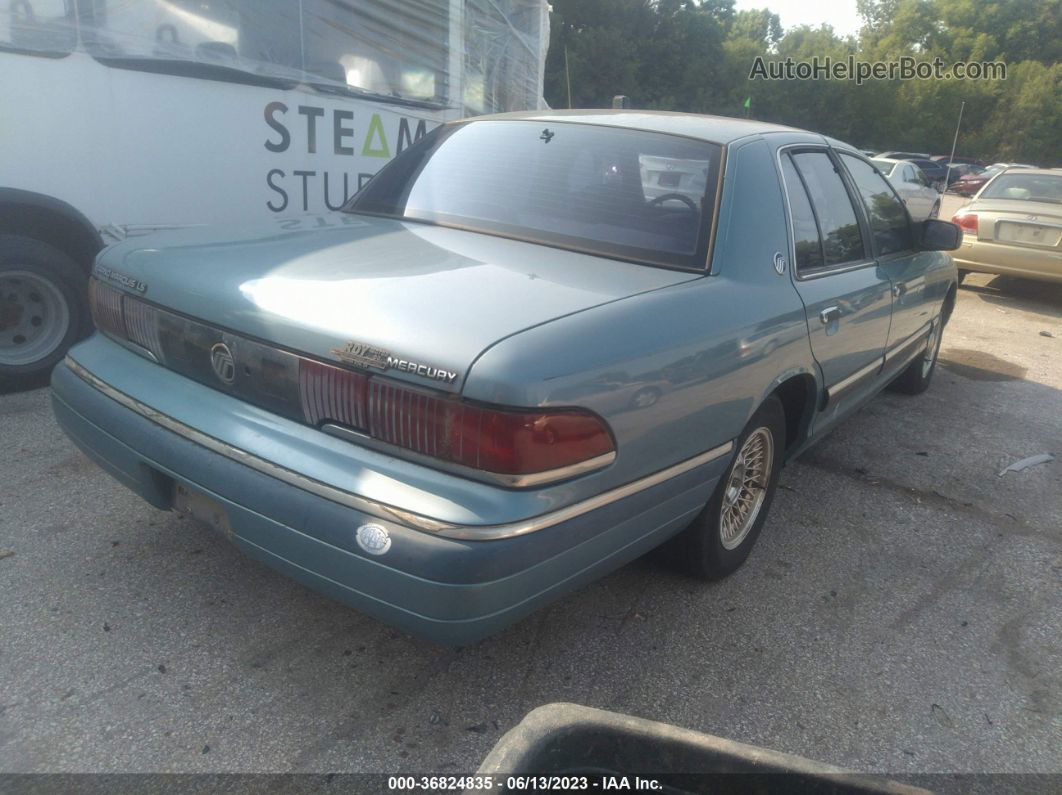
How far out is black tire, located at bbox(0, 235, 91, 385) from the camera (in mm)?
4441

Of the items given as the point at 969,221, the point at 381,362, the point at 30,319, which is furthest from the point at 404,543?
the point at 969,221

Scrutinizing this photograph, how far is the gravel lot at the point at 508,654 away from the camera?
2.29 metres

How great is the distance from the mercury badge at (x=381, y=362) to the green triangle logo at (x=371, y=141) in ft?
12.8

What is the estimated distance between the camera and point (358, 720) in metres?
2.34

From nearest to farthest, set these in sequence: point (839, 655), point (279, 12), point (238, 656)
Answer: point (238, 656) < point (839, 655) < point (279, 12)

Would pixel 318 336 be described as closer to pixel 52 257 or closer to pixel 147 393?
pixel 147 393

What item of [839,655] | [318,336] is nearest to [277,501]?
[318,336]

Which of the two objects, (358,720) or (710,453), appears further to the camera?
(710,453)

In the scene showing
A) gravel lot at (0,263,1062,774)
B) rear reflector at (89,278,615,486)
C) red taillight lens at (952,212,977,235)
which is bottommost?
gravel lot at (0,263,1062,774)

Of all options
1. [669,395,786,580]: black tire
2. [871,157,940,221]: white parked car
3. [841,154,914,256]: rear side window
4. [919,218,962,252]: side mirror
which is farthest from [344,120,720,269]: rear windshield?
[871,157,940,221]: white parked car

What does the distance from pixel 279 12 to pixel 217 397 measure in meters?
3.51

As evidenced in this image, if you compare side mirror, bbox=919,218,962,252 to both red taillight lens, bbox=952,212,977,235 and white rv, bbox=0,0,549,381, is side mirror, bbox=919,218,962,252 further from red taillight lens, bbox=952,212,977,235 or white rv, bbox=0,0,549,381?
red taillight lens, bbox=952,212,977,235

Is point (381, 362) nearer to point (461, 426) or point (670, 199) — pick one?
point (461, 426)

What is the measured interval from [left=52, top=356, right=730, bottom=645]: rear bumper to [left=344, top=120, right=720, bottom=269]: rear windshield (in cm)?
84
